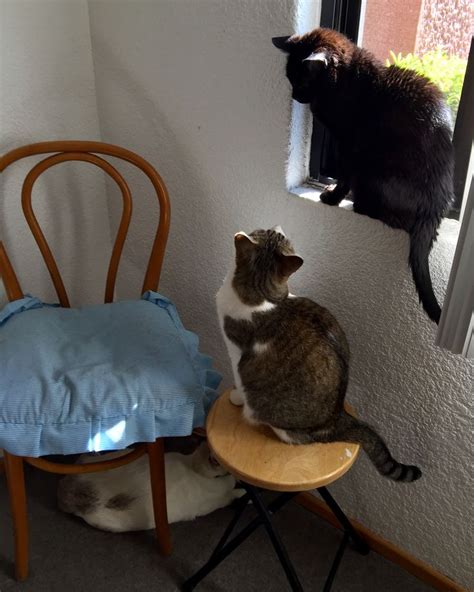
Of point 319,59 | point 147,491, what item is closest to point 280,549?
point 147,491

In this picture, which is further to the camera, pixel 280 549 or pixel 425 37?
pixel 280 549

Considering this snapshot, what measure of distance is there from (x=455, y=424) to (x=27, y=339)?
940 millimetres

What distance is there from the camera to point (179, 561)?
4.45ft

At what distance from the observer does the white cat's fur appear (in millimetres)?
1376

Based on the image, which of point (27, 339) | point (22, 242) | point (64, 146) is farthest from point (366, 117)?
point (22, 242)

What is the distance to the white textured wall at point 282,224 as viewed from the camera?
108cm

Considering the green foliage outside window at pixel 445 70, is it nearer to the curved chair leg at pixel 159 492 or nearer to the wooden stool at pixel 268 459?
the wooden stool at pixel 268 459

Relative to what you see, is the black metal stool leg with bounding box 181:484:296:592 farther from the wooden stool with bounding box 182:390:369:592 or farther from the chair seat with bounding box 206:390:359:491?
the chair seat with bounding box 206:390:359:491

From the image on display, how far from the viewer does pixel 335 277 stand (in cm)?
117

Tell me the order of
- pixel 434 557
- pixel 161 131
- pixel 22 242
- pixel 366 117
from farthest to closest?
pixel 22 242, pixel 161 131, pixel 434 557, pixel 366 117

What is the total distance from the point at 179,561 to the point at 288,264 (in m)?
0.89

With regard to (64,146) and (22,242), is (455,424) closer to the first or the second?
(64,146)

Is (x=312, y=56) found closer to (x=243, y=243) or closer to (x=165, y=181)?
(x=243, y=243)

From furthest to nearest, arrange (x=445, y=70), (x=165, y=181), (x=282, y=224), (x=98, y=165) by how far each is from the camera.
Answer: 1. (x=165, y=181)
2. (x=98, y=165)
3. (x=282, y=224)
4. (x=445, y=70)
